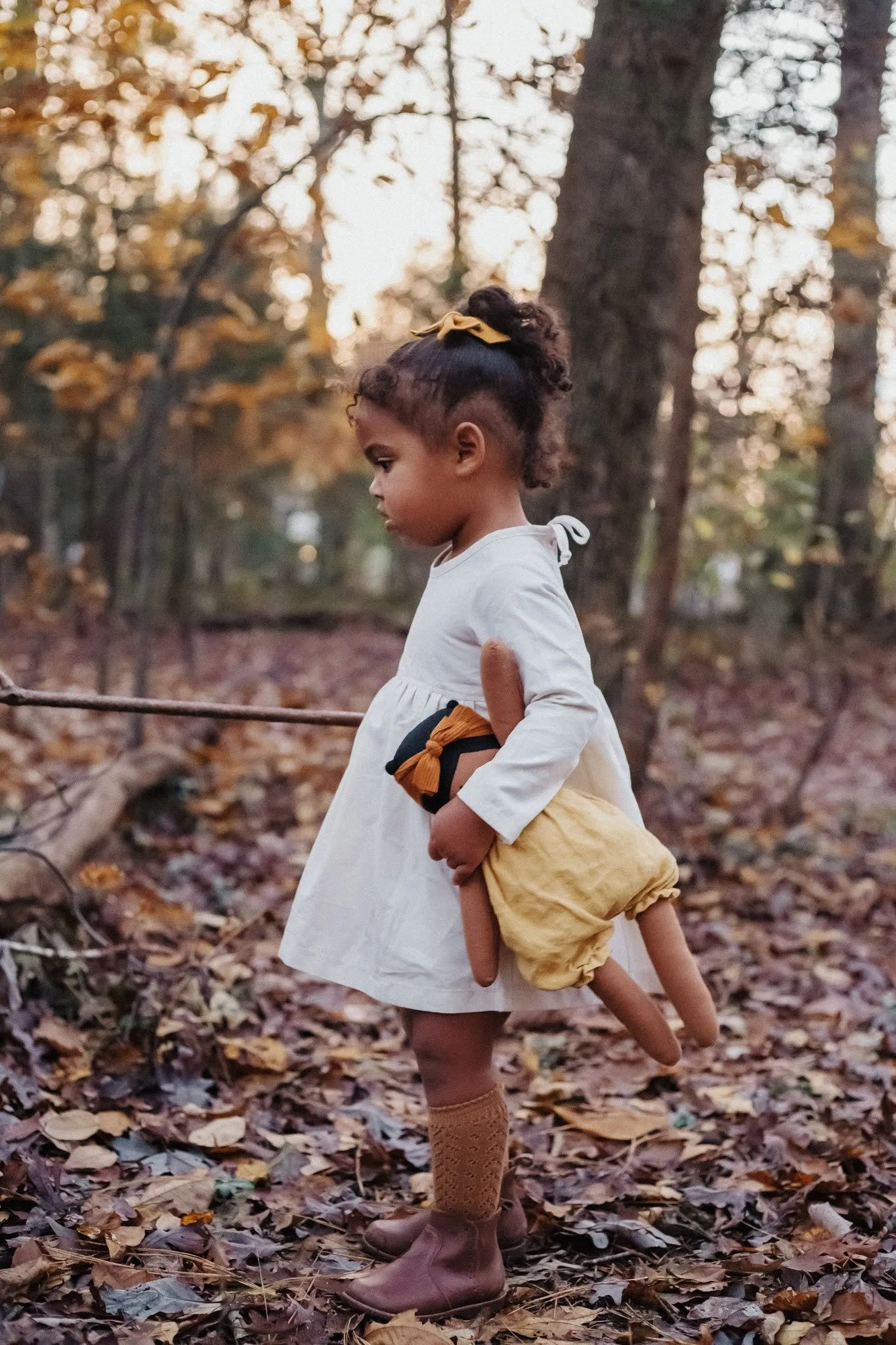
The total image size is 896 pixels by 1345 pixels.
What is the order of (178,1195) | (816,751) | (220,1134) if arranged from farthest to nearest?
(816,751) → (220,1134) → (178,1195)

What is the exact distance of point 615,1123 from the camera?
3.04 meters

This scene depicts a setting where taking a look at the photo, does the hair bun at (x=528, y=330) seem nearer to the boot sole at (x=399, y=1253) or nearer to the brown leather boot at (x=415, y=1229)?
the brown leather boot at (x=415, y=1229)

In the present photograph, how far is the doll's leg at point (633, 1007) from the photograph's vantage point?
2.05m

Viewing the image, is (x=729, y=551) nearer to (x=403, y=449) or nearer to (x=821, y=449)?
(x=821, y=449)

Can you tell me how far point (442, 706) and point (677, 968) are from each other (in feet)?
2.02

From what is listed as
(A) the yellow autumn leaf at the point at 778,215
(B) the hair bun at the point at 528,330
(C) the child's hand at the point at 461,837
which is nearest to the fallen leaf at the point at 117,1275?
(C) the child's hand at the point at 461,837

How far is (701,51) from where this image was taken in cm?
400

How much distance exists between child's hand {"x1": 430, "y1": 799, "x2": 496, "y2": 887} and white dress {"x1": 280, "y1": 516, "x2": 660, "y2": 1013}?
0.11 feet

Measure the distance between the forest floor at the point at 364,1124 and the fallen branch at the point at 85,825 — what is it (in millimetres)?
118

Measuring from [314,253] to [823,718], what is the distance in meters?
4.63

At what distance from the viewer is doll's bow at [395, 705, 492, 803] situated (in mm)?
2072

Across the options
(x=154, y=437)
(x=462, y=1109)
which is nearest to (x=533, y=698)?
(x=462, y=1109)

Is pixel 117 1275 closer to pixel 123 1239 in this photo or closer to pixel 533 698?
pixel 123 1239

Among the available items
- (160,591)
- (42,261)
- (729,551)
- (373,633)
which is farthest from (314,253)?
(160,591)
